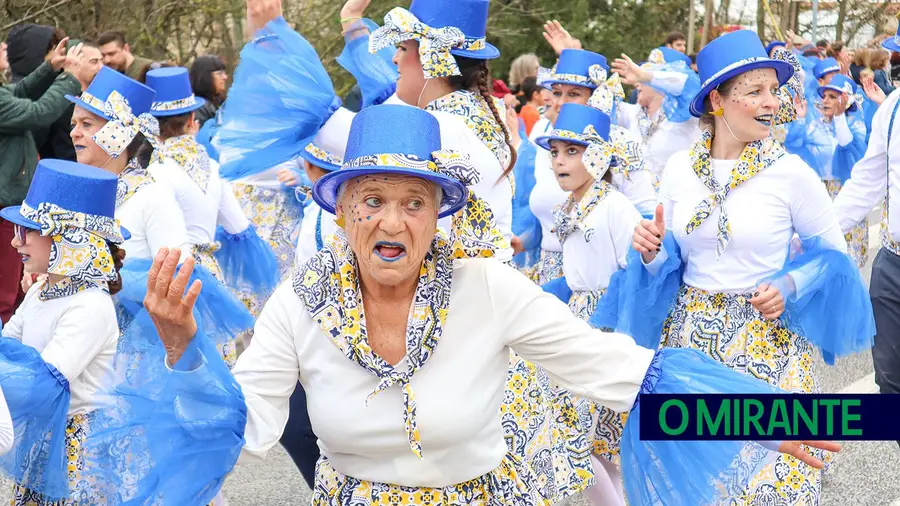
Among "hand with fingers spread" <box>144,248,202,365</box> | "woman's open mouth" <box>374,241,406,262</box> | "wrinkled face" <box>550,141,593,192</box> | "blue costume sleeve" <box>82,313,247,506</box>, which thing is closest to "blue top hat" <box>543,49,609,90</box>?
"wrinkled face" <box>550,141,593,192</box>

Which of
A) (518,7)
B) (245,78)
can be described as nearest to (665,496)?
(245,78)

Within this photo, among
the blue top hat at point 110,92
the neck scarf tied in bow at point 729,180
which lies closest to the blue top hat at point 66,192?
the blue top hat at point 110,92

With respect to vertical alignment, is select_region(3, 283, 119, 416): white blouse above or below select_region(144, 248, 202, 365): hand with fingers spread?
below

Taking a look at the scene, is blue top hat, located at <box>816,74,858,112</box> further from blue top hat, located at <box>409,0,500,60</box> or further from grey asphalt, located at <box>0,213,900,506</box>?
blue top hat, located at <box>409,0,500,60</box>

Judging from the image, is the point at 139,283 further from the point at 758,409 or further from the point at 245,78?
the point at 758,409

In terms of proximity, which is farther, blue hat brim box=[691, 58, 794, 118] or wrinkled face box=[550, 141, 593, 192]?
wrinkled face box=[550, 141, 593, 192]

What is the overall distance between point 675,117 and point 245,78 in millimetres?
5859

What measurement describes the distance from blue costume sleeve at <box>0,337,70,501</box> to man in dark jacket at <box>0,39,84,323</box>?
410 centimetres

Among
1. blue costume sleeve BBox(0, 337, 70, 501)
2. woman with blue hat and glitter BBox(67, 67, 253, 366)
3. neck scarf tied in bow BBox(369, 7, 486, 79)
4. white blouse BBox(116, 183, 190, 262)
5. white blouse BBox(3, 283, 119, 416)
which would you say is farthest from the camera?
white blouse BBox(116, 183, 190, 262)

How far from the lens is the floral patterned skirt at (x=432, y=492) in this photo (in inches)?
131

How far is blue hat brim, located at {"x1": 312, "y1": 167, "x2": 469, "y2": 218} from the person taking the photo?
10.6ft

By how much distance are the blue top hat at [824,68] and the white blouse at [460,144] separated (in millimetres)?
A: 10428

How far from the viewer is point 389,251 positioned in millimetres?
3326

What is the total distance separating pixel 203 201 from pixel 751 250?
336 centimetres
